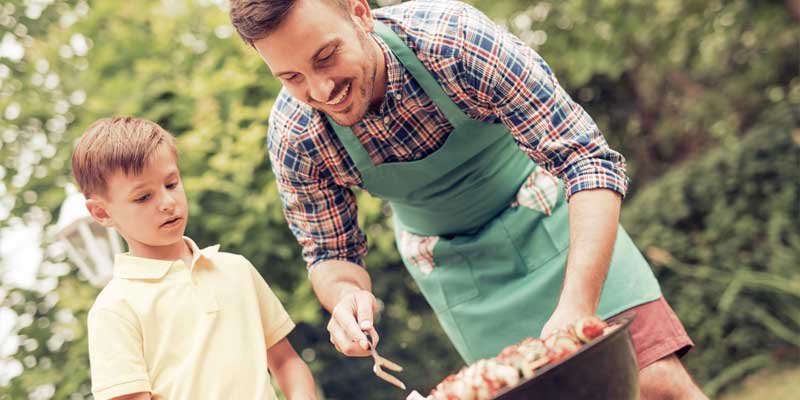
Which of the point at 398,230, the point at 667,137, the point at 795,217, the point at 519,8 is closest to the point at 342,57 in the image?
the point at 398,230

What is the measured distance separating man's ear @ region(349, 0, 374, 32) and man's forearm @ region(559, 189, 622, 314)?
66 cm

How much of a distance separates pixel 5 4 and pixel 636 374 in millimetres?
3374

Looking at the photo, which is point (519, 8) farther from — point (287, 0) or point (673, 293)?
point (287, 0)

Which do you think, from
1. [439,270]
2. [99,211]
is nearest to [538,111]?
[439,270]

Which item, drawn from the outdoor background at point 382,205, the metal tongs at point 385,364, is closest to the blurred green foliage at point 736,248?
the outdoor background at point 382,205

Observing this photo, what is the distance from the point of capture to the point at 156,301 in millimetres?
1708

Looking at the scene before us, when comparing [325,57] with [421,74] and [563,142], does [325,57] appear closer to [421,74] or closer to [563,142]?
[421,74]

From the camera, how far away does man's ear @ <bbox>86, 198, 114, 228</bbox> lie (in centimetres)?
176

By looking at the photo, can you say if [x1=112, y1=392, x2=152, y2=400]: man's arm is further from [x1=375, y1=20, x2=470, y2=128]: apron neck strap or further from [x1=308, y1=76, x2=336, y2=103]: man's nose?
[x1=375, y1=20, x2=470, y2=128]: apron neck strap

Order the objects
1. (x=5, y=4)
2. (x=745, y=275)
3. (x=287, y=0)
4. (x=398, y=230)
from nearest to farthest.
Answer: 1. (x=287, y=0)
2. (x=398, y=230)
3. (x=5, y=4)
4. (x=745, y=275)

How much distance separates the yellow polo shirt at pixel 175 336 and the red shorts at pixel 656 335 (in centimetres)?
95

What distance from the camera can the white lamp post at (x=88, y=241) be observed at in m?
2.89

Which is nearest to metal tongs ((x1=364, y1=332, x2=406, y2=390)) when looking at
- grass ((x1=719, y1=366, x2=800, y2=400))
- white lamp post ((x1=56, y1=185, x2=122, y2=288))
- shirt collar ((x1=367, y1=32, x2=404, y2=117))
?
shirt collar ((x1=367, y1=32, x2=404, y2=117))

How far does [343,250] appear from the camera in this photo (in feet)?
7.87
